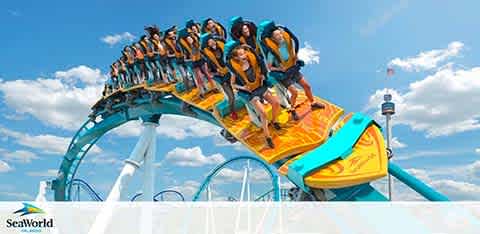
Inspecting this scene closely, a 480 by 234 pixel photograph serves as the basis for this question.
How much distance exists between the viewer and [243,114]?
8.98 metres

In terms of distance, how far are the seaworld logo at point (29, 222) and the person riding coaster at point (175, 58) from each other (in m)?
3.97

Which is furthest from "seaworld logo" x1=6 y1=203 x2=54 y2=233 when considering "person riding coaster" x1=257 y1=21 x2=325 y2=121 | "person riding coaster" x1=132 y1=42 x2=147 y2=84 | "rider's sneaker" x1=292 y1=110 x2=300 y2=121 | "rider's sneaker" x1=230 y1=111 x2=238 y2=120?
"person riding coaster" x1=132 y1=42 x2=147 y2=84

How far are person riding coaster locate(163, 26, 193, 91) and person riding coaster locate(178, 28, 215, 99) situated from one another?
12.4 inches

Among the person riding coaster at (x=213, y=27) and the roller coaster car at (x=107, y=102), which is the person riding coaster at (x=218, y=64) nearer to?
the person riding coaster at (x=213, y=27)

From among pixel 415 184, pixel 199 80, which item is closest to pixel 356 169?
pixel 415 184

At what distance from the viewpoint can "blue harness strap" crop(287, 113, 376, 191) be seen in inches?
263

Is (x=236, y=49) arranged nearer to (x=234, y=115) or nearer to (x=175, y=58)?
(x=234, y=115)

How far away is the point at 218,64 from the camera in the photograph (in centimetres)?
913

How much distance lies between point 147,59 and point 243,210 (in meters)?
4.74

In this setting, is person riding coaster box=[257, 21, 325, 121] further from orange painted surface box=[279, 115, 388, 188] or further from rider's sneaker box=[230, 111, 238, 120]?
orange painted surface box=[279, 115, 388, 188]

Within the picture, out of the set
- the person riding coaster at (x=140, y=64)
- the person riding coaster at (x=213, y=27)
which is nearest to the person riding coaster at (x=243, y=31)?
the person riding coaster at (x=213, y=27)

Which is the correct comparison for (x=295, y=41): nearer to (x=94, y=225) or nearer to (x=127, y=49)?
(x=94, y=225)

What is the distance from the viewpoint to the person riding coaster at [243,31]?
869 centimetres

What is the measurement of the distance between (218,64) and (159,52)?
327 cm
